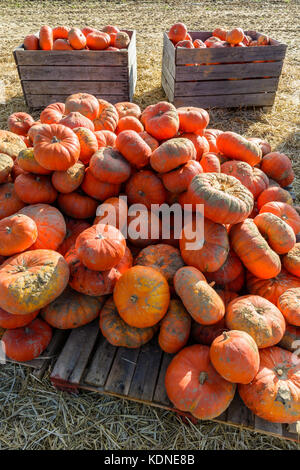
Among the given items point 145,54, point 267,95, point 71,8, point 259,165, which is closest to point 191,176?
point 259,165

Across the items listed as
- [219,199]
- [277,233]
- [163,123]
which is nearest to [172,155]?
[163,123]

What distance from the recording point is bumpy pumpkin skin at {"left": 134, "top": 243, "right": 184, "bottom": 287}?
8.71 feet

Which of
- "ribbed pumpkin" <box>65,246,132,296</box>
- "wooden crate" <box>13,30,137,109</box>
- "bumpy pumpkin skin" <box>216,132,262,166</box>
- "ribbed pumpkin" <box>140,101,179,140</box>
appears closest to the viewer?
"ribbed pumpkin" <box>65,246,132,296</box>

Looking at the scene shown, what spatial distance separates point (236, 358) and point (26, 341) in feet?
5.19

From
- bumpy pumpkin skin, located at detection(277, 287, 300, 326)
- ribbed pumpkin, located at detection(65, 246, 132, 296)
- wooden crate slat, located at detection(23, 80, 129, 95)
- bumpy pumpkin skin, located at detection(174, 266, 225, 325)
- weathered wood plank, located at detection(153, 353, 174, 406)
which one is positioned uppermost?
wooden crate slat, located at detection(23, 80, 129, 95)

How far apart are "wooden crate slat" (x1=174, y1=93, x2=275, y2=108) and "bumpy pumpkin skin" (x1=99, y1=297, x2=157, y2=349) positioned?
5.04 meters

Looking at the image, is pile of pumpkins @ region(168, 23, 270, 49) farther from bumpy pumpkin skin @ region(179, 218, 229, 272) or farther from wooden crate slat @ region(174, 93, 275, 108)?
bumpy pumpkin skin @ region(179, 218, 229, 272)

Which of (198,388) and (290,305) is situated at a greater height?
(290,305)

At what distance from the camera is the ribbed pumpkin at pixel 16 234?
2.45 metres

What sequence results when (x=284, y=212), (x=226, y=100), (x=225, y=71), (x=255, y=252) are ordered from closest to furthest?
(x=255, y=252), (x=284, y=212), (x=225, y=71), (x=226, y=100)

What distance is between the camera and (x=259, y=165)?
12.6ft

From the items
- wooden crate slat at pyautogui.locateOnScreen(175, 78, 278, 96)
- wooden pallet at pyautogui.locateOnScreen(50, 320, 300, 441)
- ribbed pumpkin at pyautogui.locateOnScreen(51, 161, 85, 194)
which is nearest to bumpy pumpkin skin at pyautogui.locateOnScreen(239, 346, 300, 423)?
wooden pallet at pyautogui.locateOnScreen(50, 320, 300, 441)

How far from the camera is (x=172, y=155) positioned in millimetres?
2775

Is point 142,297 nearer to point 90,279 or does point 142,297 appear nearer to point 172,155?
point 90,279
